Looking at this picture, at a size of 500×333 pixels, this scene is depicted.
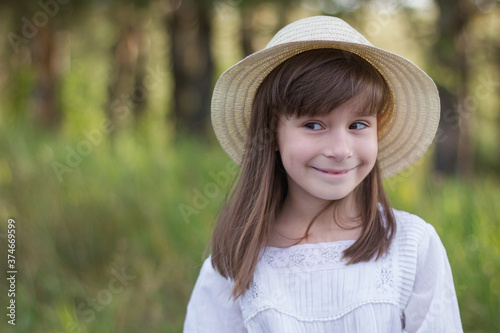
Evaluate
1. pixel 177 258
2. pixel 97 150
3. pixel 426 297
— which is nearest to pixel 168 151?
pixel 97 150

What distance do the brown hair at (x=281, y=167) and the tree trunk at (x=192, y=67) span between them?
5491 millimetres

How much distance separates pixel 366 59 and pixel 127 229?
250 centimetres

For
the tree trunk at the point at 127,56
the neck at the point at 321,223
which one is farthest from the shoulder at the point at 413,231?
the tree trunk at the point at 127,56

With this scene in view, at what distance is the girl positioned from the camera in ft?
5.08

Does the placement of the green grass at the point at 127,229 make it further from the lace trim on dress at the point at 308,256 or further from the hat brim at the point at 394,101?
the lace trim on dress at the point at 308,256

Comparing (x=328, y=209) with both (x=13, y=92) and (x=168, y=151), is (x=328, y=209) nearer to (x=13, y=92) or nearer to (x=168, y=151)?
(x=168, y=151)

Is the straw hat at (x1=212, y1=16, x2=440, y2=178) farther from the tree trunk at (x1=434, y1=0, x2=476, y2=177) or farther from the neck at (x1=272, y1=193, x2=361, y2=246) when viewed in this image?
the tree trunk at (x1=434, y1=0, x2=476, y2=177)

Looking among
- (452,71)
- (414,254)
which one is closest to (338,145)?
(414,254)

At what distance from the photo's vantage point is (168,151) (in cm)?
448

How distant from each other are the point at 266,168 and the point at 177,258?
189 cm

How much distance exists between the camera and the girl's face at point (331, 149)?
1527 mm

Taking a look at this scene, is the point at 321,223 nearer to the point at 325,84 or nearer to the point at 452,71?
the point at 325,84

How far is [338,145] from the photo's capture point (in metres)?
1.51

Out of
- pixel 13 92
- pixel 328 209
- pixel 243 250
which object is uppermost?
pixel 13 92
